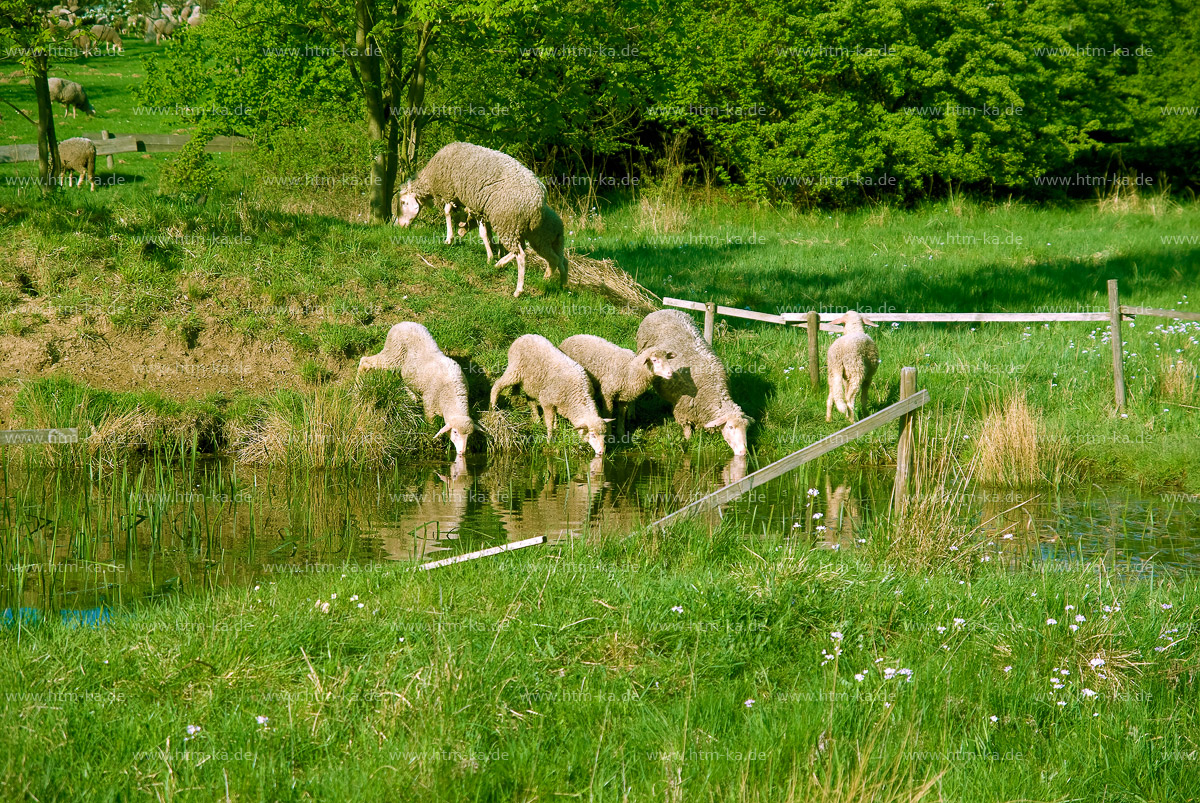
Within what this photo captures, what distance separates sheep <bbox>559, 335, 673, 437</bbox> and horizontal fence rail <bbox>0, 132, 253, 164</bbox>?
50.7 ft

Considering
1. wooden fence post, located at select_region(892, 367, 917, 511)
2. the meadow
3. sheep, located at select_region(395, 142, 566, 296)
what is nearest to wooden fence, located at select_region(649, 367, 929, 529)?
wooden fence post, located at select_region(892, 367, 917, 511)

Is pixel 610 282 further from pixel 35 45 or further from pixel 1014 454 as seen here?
pixel 35 45

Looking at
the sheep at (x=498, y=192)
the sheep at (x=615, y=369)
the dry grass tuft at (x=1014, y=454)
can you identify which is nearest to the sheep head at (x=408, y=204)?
the sheep at (x=498, y=192)

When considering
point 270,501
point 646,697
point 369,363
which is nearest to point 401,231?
point 369,363

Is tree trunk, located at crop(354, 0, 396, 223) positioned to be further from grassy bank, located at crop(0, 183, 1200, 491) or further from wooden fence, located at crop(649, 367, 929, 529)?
wooden fence, located at crop(649, 367, 929, 529)

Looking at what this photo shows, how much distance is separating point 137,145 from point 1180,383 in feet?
82.1

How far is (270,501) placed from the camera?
961 centimetres

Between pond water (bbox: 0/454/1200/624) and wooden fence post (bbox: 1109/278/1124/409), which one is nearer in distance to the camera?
pond water (bbox: 0/454/1200/624)

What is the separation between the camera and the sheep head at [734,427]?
1196 cm

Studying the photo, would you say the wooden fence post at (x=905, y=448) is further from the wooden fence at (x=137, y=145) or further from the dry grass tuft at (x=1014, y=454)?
the wooden fence at (x=137, y=145)

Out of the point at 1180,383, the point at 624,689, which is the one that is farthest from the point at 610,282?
the point at 624,689

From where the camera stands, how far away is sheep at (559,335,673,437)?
1198 centimetres

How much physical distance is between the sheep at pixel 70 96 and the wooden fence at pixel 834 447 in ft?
98.2

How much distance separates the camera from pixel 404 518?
910 centimetres
